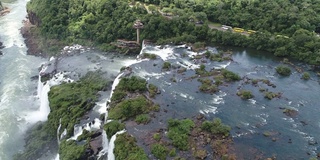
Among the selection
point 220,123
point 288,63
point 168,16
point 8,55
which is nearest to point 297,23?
point 288,63

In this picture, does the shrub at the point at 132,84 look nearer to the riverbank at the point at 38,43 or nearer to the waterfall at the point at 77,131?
the waterfall at the point at 77,131

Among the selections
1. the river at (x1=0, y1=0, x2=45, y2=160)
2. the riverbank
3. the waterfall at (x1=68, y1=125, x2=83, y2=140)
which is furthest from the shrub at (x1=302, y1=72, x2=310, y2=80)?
the riverbank

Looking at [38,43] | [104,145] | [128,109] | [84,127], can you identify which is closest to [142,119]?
[128,109]

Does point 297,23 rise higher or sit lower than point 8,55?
higher

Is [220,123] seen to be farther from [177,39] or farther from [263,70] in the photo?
[177,39]

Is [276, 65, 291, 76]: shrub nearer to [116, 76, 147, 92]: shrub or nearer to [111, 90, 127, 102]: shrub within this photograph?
[116, 76, 147, 92]: shrub

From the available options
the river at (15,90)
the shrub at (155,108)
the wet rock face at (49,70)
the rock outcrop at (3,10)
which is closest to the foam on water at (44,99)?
the river at (15,90)

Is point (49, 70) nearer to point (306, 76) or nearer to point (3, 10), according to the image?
point (306, 76)
